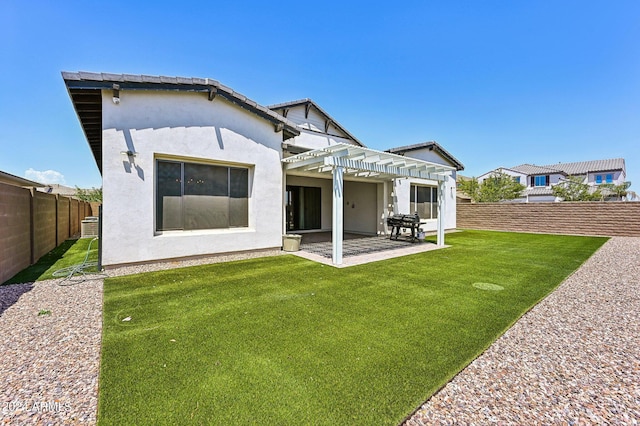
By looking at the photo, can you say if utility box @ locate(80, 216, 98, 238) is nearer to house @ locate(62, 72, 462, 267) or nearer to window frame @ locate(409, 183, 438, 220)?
house @ locate(62, 72, 462, 267)

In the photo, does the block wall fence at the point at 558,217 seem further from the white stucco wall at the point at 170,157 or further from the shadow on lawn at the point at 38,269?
the shadow on lawn at the point at 38,269

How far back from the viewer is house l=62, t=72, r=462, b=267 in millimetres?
6840

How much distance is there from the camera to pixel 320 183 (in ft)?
51.2

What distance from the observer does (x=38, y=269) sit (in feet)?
23.9

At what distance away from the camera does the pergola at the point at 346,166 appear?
7.75m

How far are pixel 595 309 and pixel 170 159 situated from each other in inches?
396

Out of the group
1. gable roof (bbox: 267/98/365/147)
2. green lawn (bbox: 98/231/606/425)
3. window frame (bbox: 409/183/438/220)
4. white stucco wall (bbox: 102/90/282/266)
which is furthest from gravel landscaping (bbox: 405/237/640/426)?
gable roof (bbox: 267/98/365/147)

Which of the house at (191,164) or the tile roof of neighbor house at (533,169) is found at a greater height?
the tile roof of neighbor house at (533,169)

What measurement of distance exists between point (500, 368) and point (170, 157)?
27.7ft

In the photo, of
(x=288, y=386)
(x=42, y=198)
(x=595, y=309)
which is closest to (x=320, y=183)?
(x=42, y=198)

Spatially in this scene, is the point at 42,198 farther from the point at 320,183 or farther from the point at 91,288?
the point at 320,183

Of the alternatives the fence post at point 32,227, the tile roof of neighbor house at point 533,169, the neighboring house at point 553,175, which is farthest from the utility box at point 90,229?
the tile roof of neighbor house at point 533,169

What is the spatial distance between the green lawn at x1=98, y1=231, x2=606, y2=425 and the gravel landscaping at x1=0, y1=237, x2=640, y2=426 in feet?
0.58

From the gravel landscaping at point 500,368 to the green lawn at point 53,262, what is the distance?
5.55 feet
